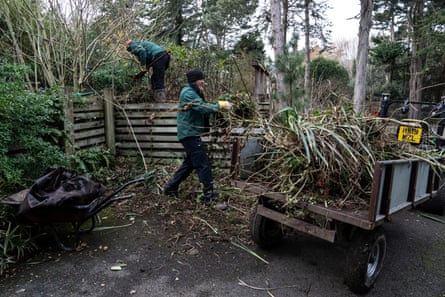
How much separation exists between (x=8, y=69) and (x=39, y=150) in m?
0.92

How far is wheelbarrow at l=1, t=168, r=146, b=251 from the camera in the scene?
2562 mm

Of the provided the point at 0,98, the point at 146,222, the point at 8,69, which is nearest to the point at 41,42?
the point at 8,69

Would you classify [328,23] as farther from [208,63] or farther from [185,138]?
[185,138]

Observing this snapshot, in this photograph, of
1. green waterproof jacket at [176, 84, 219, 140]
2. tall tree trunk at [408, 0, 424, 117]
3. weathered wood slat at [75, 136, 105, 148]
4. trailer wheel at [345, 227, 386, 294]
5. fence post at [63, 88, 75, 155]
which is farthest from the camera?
tall tree trunk at [408, 0, 424, 117]

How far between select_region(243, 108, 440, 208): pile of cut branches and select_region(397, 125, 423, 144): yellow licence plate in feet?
0.94

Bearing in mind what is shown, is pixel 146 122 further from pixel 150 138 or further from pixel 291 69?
pixel 291 69

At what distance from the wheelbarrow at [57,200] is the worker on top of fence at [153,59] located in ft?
10.1

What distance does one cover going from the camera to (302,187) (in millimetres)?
2430

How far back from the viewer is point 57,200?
2.57 metres

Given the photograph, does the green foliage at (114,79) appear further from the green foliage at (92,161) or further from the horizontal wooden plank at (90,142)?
the green foliage at (92,161)

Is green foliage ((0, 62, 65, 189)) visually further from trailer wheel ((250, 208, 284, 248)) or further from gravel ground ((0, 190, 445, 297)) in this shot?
trailer wheel ((250, 208, 284, 248))

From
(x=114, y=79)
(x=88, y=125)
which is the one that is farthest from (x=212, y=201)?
(x=114, y=79)

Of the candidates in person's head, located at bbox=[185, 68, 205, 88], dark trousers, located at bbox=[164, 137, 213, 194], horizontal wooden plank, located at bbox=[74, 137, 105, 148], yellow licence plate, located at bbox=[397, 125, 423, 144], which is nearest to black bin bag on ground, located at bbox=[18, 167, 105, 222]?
dark trousers, located at bbox=[164, 137, 213, 194]

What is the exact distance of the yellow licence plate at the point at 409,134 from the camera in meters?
3.11
